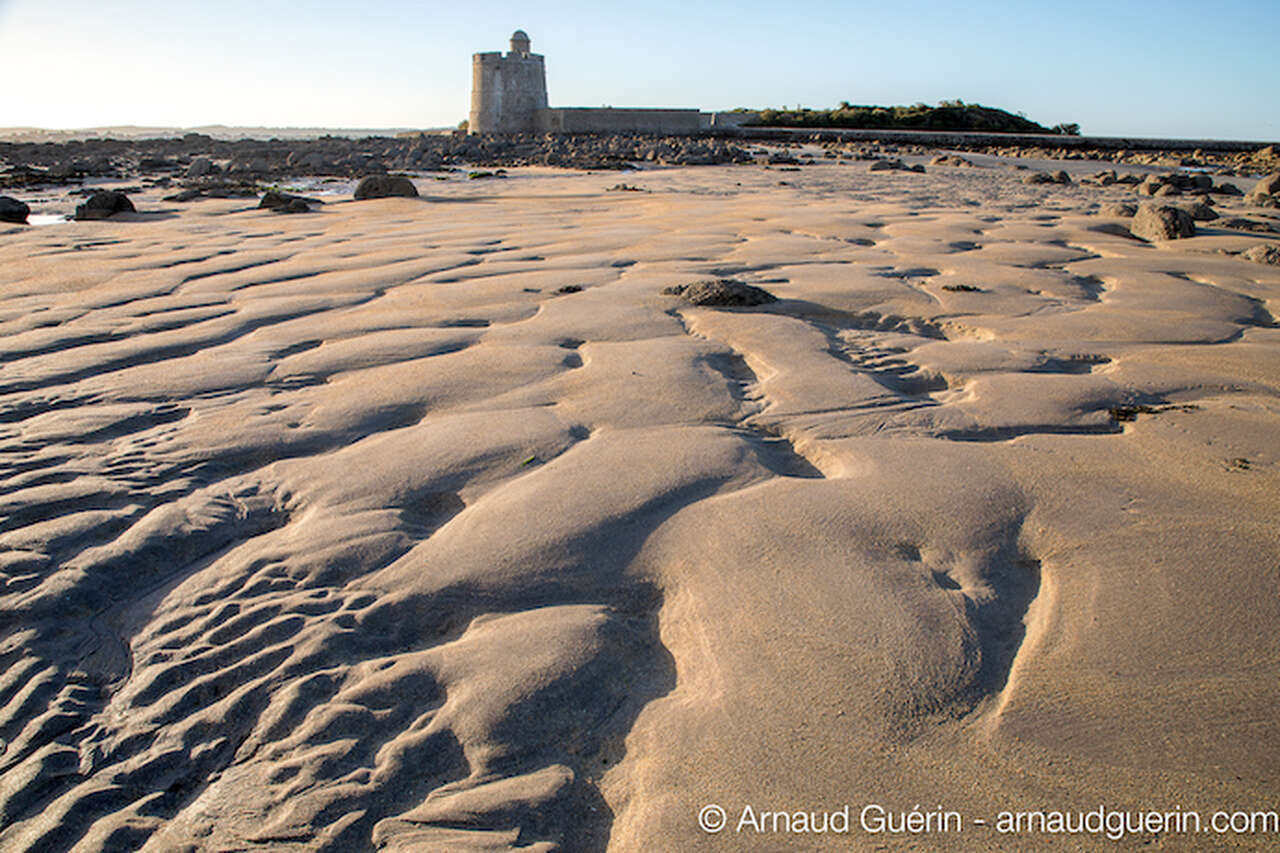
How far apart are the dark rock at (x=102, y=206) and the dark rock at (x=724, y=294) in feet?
16.8

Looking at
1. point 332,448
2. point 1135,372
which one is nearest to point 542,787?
point 332,448

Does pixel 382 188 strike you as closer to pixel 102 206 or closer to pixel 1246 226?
pixel 102 206

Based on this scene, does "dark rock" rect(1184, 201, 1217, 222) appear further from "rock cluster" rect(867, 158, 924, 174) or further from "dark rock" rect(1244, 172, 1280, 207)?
"rock cluster" rect(867, 158, 924, 174)

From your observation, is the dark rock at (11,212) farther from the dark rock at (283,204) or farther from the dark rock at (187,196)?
the dark rock at (283,204)

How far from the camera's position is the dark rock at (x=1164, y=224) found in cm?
420

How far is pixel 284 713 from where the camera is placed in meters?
1.01

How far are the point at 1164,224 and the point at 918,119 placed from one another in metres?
19.6

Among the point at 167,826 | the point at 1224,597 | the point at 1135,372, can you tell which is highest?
the point at 1135,372

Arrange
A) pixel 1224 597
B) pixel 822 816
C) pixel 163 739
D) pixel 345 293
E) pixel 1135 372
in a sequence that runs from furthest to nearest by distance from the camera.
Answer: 1. pixel 345 293
2. pixel 1135 372
3. pixel 1224 597
4. pixel 163 739
5. pixel 822 816

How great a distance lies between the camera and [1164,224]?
4223 millimetres

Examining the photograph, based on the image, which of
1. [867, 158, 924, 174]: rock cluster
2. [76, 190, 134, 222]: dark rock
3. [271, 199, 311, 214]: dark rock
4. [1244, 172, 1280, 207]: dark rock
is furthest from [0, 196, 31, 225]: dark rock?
[1244, 172, 1280, 207]: dark rock

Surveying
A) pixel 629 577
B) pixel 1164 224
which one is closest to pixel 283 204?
pixel 629 577

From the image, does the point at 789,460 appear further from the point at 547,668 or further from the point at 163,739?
the point at 163,739

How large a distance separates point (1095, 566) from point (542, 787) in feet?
3.08
